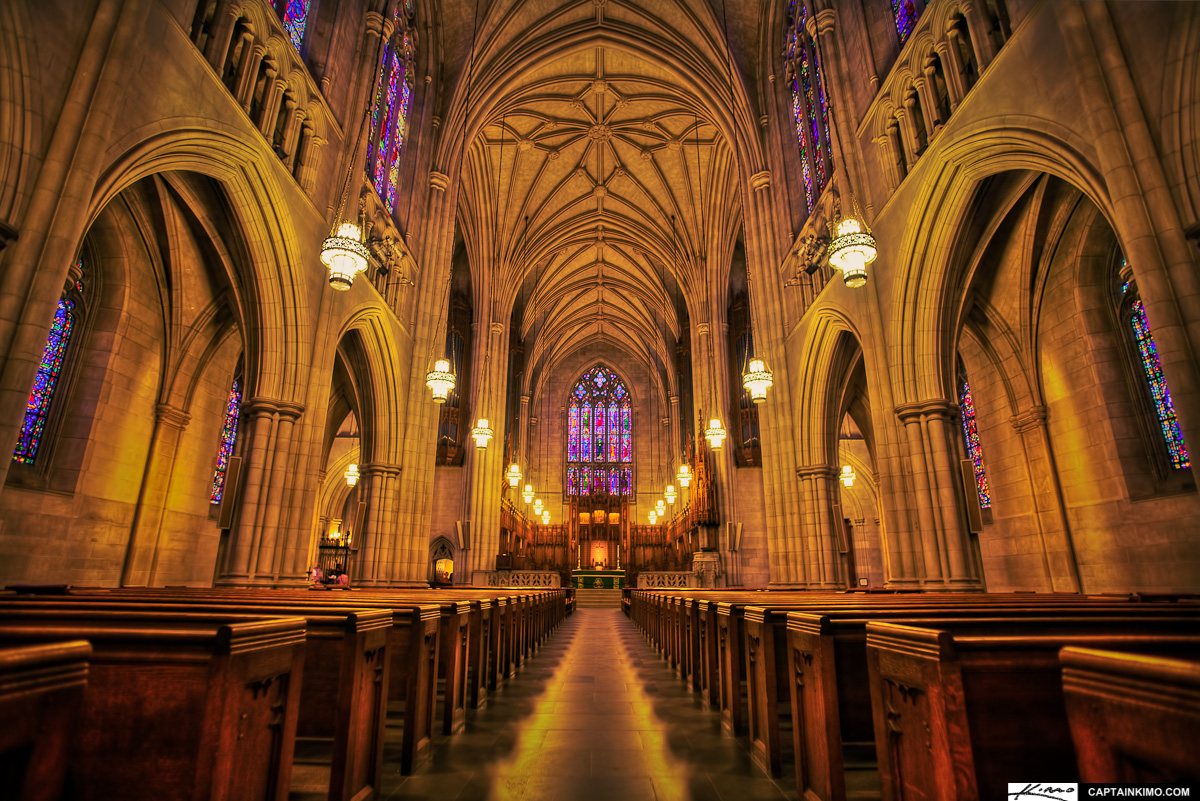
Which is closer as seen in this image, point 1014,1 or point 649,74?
point 1014,1

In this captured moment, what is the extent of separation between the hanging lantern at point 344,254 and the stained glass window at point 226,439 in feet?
24.7

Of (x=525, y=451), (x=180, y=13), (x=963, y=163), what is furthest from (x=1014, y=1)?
(x=525, y=451)

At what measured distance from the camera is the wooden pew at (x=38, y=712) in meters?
1.06

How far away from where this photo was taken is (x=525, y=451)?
35.2m

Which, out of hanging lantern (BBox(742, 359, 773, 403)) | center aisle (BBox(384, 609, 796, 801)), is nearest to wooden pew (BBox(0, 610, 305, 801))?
center aisle (BBox(384, 609, 796, 801))

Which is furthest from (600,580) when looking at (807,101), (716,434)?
(807,101)

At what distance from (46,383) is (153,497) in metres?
2.71

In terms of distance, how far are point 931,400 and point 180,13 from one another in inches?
438

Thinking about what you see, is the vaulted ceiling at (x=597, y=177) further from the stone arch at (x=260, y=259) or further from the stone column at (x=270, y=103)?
the stone arch at (x=260, y=259)

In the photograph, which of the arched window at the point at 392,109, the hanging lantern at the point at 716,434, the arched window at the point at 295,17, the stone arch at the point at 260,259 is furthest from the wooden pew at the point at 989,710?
the hanging lantern at the point at 716,434

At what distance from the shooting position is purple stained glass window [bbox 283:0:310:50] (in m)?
9.62

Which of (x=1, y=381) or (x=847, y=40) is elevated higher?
(x=847, y=40)

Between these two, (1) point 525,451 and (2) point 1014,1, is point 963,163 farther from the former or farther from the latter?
(1) point 525,451

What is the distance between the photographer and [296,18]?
997 centimetres
